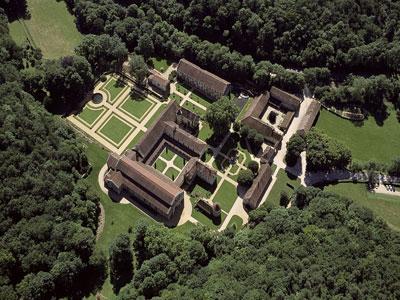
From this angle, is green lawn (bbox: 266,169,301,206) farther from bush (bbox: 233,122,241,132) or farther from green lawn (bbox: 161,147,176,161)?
green lawn (bbox: 161,147,176,161)

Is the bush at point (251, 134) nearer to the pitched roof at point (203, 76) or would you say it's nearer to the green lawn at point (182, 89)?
the pitched roof at point (203, 76)

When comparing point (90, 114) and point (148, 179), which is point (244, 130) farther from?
point (90, 114)

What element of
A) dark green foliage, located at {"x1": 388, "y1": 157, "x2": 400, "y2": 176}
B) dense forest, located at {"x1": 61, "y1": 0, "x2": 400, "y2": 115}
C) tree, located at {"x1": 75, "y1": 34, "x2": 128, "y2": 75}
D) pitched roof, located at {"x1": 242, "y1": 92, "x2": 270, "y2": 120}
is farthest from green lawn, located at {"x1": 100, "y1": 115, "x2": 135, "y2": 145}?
dark green foliage, located at {"x1": 388, "y1": 157, "x2": 400, "y2": 176}

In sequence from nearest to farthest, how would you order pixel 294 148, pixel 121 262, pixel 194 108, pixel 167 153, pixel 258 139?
1. pixel 121 262
2. pixel 294 148
3. pixel 167 153
4. pixel 258 139
5. pixel 194 108

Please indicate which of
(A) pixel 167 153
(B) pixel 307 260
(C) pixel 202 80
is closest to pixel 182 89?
(C) pixel 202 80

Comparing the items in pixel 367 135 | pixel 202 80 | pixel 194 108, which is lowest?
pixel 194 108

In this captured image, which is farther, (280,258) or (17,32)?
(17,32)

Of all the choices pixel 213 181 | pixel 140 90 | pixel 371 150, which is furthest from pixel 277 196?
pixel 140 90

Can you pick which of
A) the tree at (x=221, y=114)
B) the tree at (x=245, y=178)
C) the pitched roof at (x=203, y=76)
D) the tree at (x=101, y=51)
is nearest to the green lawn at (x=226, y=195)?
the tree at (x=245, y=178)
